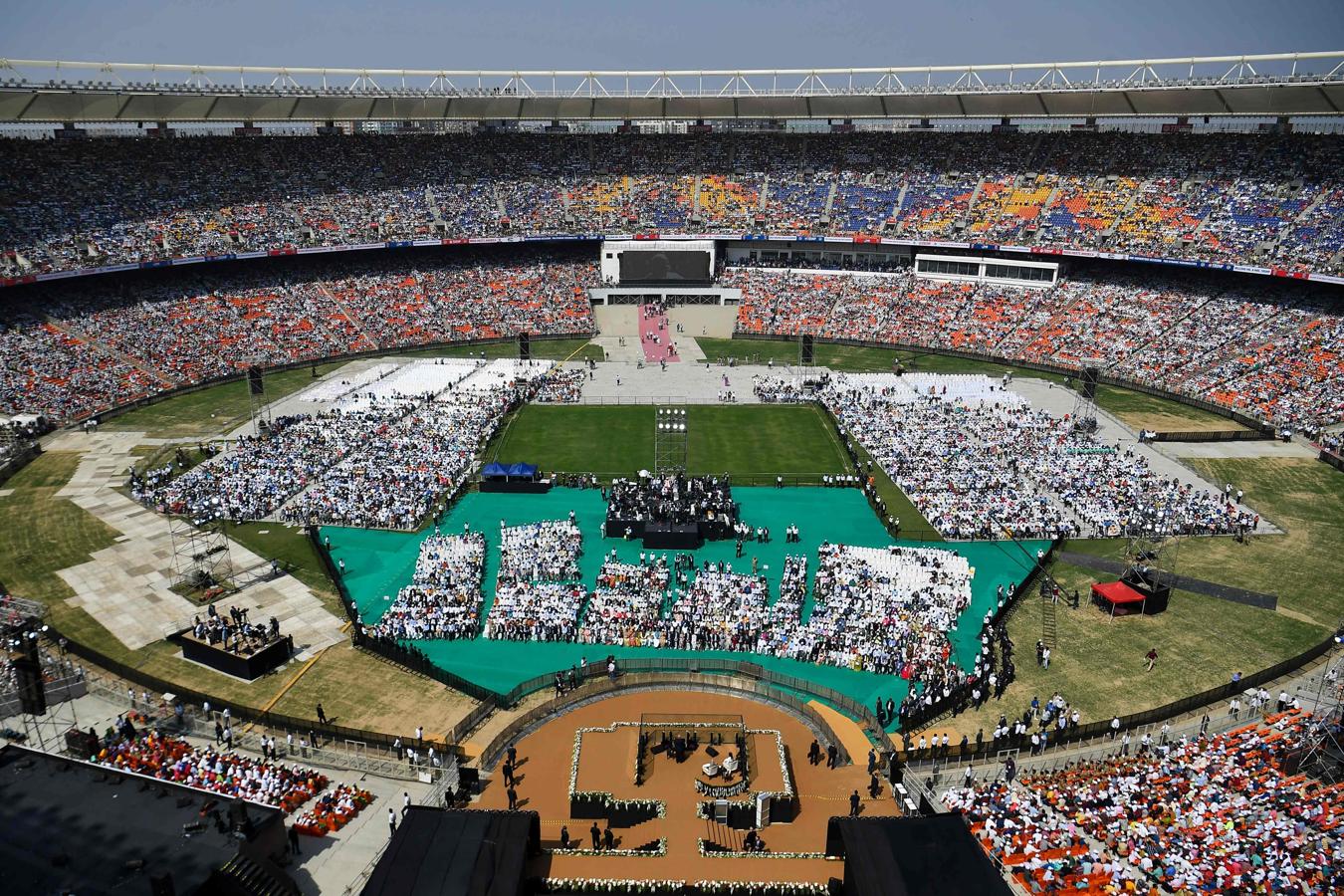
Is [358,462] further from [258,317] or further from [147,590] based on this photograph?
[258,317]

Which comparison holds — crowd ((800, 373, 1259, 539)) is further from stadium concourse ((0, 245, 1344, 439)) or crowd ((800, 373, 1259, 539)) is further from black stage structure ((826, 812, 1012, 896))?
black stage structure ((826, 812, 1012, 896))

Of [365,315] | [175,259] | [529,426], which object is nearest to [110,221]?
[175,259]

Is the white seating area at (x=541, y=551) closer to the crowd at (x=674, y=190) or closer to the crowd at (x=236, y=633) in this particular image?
the crowd at (x=236, y=633)

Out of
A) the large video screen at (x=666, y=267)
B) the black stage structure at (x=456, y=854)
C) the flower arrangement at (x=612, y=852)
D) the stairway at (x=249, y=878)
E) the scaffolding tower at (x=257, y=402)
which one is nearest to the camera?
the black stage structure at (x=456, y=854)

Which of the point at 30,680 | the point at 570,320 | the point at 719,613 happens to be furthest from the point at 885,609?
the point at 570,320

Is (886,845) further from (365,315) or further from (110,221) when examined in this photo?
(110,221)

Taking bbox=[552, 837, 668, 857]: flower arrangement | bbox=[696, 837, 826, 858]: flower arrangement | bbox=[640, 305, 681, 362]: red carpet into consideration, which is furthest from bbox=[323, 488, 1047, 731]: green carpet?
bbox=[640, 305, 681, 362]: red carpet

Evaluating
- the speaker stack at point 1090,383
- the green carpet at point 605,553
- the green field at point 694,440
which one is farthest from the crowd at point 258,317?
the speaker stack at point 1090,383
